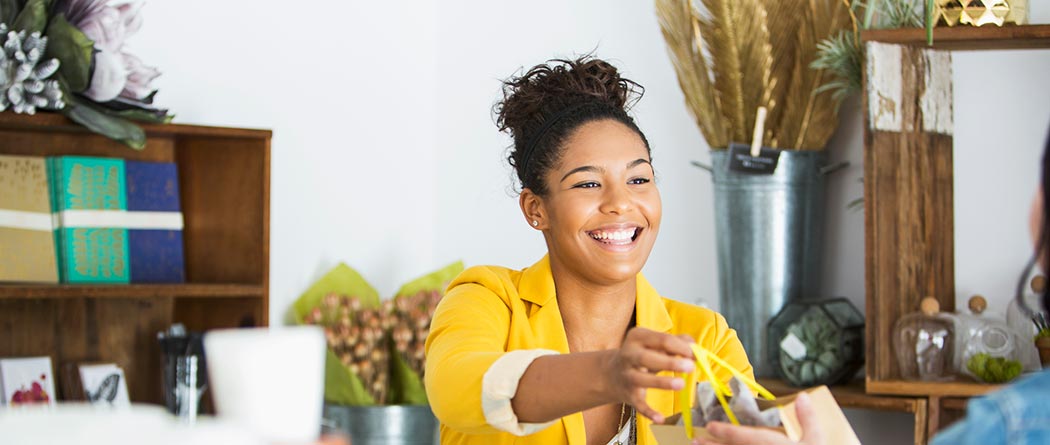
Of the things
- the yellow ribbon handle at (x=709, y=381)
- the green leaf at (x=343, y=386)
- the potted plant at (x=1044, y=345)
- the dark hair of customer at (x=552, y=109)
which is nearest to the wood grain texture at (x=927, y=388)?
the potted plant at (x=1044, y=345)

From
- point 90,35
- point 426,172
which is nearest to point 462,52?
point 426,172

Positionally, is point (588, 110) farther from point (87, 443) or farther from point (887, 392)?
point (87, 443)

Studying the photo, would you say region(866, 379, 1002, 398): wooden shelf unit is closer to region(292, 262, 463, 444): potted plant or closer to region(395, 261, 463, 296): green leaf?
region(292, 262, 463, 444): potted plant

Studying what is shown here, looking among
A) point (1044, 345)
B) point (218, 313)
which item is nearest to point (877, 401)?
point (1044, 345)

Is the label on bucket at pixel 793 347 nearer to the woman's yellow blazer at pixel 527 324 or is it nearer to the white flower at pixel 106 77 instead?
the woman's yellow blazer at pixel 527 324

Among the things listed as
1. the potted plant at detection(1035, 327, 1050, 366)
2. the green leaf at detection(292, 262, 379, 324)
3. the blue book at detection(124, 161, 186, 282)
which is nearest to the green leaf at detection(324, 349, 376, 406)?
the green leaf at detection(292, 262, 379, 324)

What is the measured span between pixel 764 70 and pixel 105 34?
153 centimetres

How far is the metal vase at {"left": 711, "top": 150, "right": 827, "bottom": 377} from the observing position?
2.91 meters

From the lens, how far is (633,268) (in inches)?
78.6

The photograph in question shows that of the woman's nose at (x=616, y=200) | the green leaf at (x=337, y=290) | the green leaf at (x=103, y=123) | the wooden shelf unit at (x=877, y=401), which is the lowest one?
the wooden shelf unit at (x=877, y=401)

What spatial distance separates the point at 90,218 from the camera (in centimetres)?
295

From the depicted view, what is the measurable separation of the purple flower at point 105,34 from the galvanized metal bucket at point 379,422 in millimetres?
1064

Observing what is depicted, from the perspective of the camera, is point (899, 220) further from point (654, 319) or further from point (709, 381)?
point (709, 381)

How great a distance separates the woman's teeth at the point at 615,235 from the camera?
198 cm
